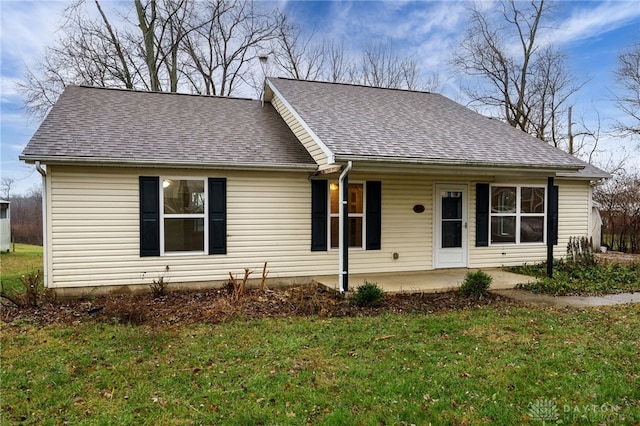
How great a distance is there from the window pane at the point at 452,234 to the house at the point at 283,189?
0.11ft

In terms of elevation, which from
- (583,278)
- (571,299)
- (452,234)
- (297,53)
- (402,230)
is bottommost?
(571,299)

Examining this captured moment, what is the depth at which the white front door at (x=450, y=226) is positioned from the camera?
→ 9.23m

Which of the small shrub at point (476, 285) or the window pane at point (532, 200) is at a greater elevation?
the window pane at point (532, 200)

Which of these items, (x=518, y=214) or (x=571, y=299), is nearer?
(x=571, y=299)

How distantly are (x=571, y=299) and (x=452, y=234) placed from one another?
282cm

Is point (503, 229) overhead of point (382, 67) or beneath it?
beneath

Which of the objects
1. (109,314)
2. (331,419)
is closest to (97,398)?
(331,419)

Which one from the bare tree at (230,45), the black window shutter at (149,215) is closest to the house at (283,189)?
the black window shutter at (149,215)

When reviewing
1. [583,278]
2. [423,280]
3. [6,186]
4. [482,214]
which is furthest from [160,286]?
[6,186]

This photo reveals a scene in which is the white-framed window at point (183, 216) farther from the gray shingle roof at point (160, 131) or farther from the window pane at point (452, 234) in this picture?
the window pane at point (452, 234)

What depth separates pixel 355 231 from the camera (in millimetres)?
8641

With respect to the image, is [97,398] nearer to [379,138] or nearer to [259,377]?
[259,377]

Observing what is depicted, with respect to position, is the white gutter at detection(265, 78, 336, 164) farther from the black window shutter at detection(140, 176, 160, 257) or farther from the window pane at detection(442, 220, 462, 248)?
the window pane at detection(442, 220, 462, 248)

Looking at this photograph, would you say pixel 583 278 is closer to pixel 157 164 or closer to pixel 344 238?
pixel 344 238
